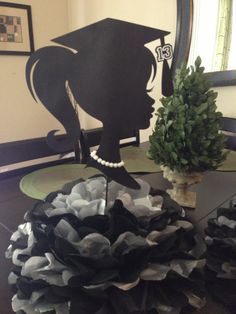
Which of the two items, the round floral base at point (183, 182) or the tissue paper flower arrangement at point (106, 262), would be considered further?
the round floral base at point (183, 182)

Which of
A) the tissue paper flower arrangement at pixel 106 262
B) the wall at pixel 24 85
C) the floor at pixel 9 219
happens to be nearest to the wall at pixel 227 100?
the floor at pixel 9 219

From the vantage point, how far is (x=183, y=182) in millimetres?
861

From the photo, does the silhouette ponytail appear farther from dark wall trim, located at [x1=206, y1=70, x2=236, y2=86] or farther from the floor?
dark wall trim, located at [x1=206, y1=70, x2=236, y2=86]

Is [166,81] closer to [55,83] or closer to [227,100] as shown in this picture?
[55,83]

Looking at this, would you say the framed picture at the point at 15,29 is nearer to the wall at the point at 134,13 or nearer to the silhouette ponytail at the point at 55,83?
the wall at the point at 134,13

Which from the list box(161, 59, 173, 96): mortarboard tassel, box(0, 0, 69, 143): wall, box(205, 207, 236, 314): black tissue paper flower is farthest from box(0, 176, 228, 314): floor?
box(0, 0, 69, 143): wall

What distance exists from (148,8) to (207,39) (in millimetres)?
603

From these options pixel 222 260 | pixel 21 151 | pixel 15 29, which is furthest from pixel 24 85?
pixel 222 260

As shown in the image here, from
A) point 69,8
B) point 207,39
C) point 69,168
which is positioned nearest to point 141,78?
point 69,168

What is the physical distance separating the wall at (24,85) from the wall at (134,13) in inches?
6.5

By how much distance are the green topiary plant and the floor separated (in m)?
0.30

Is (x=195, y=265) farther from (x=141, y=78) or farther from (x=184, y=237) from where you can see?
(x=141, y=78)

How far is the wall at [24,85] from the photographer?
2496mm

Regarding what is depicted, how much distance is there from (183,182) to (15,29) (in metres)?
2.30
